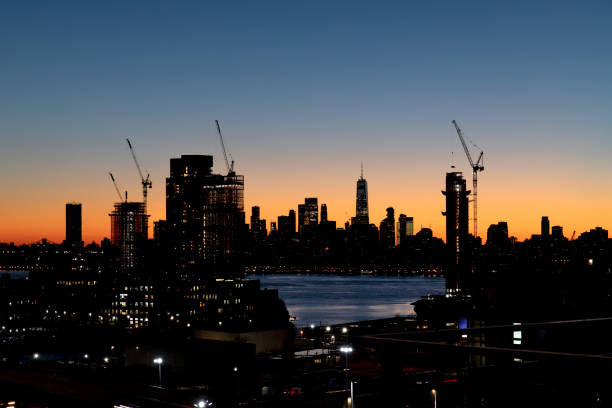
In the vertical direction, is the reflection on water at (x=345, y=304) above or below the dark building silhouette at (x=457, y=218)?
below

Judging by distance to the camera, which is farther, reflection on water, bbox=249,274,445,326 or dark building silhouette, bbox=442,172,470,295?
dark building silhouette, bbox=442,172,470,295

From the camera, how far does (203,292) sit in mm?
114688

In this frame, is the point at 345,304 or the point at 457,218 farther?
the point at 457,218

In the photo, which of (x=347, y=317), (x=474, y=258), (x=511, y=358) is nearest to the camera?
(x=511, y=358)

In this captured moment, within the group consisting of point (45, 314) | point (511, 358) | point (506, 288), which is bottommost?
point (45, 314)

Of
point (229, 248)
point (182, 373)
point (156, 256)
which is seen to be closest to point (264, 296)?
point (182, 373)

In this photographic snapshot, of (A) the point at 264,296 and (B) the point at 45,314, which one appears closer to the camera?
(A) the point at 264,296

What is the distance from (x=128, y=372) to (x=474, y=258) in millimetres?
148891

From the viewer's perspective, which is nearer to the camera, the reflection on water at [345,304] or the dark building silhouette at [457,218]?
the reflection on water at [345,304]

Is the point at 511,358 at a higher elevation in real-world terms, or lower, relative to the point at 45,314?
higher

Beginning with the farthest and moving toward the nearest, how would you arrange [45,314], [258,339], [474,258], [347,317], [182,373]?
1. [474,258]
2. [45,314]
3. [347,317]
4. [258,339]
5. [182,373]

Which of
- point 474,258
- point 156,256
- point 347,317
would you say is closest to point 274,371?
point 347,317

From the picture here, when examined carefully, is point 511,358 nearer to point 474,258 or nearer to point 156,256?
point 474,258

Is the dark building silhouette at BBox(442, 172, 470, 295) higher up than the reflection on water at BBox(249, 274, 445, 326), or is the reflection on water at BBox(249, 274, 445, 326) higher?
the dark building silhouette at BBox(442, 172, 470, 295)
